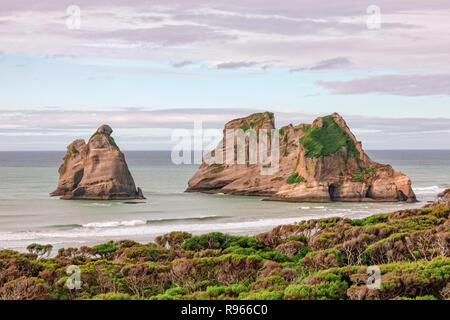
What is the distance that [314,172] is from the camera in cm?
8494

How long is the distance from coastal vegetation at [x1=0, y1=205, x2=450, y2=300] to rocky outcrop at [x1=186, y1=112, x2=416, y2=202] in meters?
46.9

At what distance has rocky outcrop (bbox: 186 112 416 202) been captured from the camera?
271 feet

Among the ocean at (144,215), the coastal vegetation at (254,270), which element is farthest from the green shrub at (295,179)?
the coastal vegetation at (254,270)

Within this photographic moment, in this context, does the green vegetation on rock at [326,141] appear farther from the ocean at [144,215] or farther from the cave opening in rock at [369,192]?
the ocean at [144,215]

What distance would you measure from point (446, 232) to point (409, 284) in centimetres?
1306

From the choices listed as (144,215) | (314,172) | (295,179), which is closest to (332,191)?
(314,172)

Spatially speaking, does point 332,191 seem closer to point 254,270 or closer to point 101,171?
point 101,171

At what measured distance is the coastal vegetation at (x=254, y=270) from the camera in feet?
57.3

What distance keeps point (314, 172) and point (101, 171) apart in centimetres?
3237

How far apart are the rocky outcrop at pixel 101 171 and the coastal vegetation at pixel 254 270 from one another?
4797 cm

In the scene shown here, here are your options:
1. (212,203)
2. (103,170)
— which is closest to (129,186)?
(103,170)

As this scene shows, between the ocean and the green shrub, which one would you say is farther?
the green shrub

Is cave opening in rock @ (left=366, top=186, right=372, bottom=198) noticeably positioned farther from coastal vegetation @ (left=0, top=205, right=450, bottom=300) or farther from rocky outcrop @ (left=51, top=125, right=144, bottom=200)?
coastal vegetation @ (left=0, top=205, right=450, bottom=300)

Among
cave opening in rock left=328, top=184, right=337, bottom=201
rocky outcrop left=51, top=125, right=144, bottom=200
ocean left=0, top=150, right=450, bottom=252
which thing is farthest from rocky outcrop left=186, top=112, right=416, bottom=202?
rocky outcrop left=51, top=125, right=144, bottom=200
